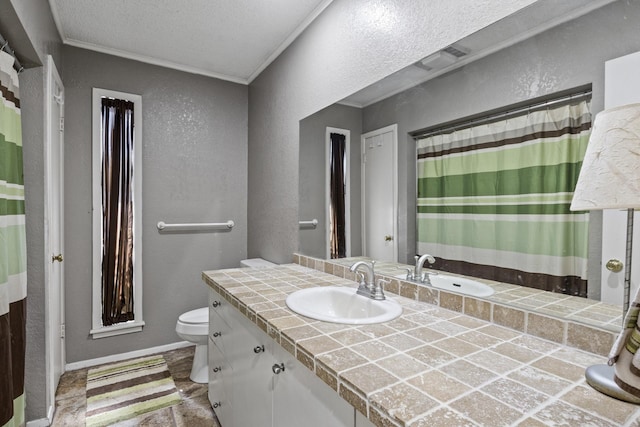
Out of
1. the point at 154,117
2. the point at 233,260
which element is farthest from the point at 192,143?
the point at 233,260

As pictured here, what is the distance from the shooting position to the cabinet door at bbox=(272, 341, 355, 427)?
2.52 feet

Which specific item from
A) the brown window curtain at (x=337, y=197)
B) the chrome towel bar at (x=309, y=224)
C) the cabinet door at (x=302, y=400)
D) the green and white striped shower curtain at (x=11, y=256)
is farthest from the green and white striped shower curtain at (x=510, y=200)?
the green and white striped shower curtain at (x=11, y=256)

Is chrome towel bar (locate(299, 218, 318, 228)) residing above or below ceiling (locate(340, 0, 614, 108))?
below

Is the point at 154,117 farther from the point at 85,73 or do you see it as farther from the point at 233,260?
the point at 233,260

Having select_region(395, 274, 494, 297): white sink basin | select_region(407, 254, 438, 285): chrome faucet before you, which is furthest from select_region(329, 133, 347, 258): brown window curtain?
select_region(395, 274, 494, 297): white sink basin

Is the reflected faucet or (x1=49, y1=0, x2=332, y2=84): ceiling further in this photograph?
(x1=49, y1=0, x2=332, y2=84): ceiling

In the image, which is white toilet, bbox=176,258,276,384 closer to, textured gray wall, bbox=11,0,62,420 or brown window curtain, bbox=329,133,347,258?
textured gray wall, bbox=11,0,62,420

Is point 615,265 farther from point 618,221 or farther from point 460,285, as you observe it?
point 460,285

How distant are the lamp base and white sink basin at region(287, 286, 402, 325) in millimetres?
538

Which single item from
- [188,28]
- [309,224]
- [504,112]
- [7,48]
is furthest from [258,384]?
[188,28]

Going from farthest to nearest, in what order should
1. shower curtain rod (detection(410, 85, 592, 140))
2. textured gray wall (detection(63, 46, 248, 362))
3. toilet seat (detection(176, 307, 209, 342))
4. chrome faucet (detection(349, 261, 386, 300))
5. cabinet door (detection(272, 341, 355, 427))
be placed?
textured gray wall (detection(63, 46, 248, 362)) → toilet seat (detection(176, 307, 209, 342)) → chrome faucet (detection(349, 261, 386, 300)) → shower curtain rod (detection(410, 85, 592, 140)) → cabinet door (detection(272, 341, 355, 427))

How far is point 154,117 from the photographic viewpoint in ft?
8.67

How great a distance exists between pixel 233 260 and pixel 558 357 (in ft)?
8.45

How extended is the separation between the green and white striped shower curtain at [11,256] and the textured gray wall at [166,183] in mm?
953
